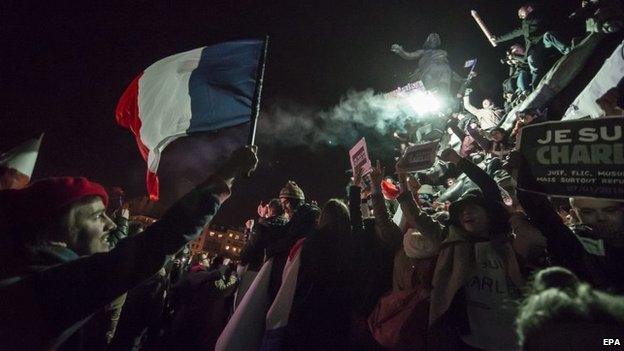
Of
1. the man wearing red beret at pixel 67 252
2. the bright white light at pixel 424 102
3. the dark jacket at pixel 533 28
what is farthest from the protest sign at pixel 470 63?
the man wearing red beret at pixel 67 252

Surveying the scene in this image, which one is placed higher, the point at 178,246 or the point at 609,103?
the point at 609,103

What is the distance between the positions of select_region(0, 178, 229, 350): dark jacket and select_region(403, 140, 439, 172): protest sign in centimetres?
289

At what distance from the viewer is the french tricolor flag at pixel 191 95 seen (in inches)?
171

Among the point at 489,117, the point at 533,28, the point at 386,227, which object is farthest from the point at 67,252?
the point at 489,117

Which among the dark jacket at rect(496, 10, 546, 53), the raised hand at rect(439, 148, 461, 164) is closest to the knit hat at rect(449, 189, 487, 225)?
the raised hand at rect(439, 148, 461, 164)

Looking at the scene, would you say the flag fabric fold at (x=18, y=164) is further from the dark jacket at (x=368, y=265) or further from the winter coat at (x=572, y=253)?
the winter coat at (x=572, y=253)

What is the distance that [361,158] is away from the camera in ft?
15.9

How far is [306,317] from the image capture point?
2916mm

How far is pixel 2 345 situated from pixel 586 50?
13660 millimetres

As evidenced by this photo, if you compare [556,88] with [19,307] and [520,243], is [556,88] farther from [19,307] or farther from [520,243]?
[19,307]

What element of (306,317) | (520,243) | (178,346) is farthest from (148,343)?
(520,243)

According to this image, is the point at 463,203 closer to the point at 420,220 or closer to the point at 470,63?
the point at 420,220

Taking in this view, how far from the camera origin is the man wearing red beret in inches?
59.2

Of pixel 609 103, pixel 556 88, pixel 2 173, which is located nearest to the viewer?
pixel 2 173
